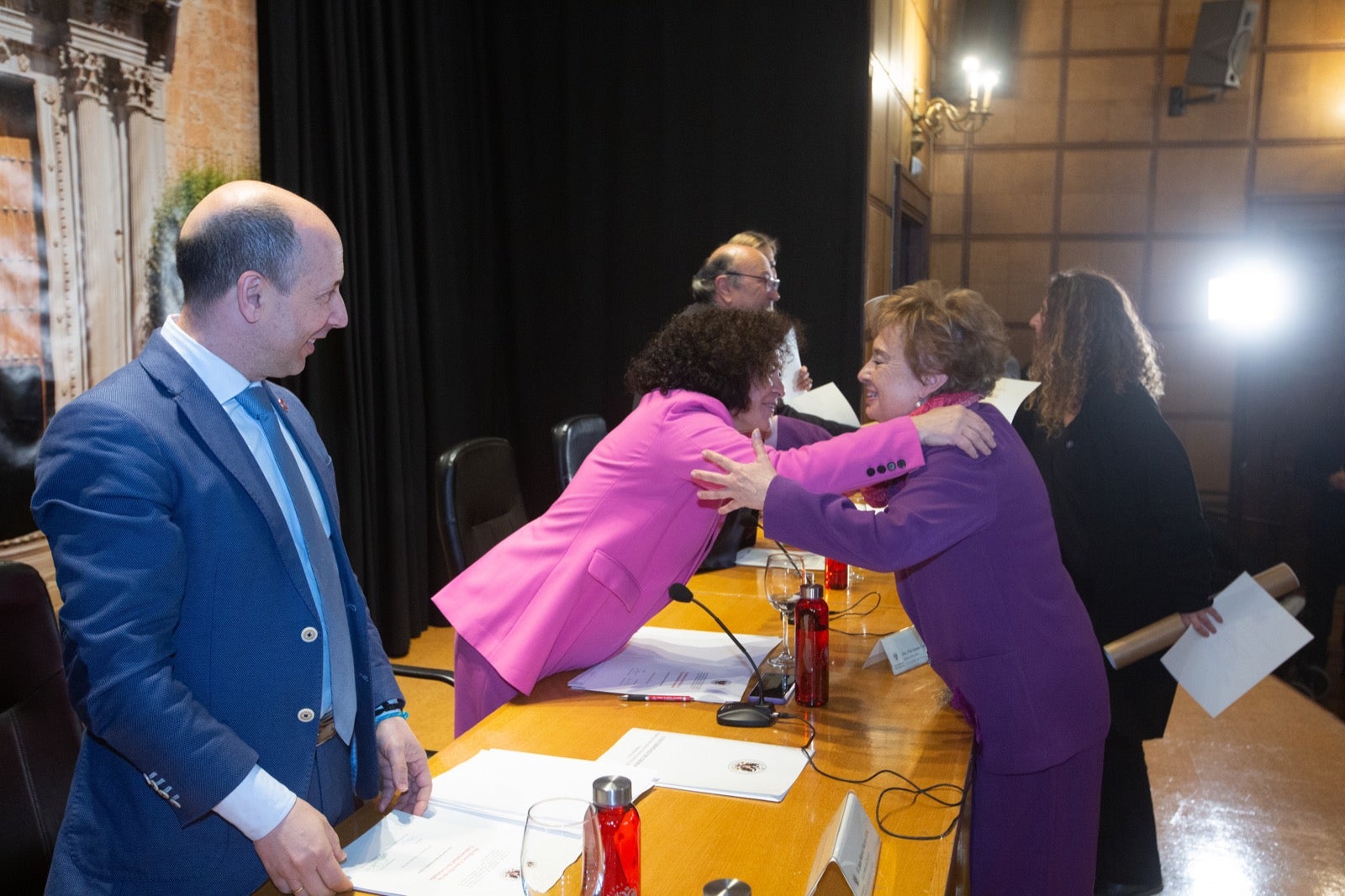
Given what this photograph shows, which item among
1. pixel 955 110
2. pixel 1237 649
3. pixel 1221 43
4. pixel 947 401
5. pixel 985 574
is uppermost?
pixel 1221 43

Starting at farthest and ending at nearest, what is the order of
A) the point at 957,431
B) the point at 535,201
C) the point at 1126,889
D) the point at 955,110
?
the point at 955,110 < the point at 535,201 < the point at 1126,889 < the point at 957,431

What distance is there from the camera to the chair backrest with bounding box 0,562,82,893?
1.54 meters

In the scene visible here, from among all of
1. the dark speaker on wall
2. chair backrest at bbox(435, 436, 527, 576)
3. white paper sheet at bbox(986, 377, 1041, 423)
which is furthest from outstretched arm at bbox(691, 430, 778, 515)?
the dark speaker on wall

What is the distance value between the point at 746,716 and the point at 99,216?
8.57 feet

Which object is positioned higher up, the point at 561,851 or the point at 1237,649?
the point at 561,851

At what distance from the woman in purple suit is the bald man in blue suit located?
30.0 inches

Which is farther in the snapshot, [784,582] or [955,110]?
[955,110]

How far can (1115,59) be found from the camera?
7.42m

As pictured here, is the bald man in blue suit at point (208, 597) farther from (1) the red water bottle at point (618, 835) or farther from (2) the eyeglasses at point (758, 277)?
(2) the eyeglasses at point (758, 277)

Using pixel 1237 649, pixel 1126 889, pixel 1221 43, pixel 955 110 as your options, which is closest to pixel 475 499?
pixel 1237 649

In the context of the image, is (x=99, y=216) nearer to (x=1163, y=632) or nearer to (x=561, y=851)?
(x=561, y=851)

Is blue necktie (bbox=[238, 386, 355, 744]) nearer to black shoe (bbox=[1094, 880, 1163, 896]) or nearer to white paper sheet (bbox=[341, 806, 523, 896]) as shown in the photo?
white paper sheet (bbox=[341, 806, 523, 896])

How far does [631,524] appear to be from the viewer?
1996 millimetres

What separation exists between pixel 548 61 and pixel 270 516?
4.44m
